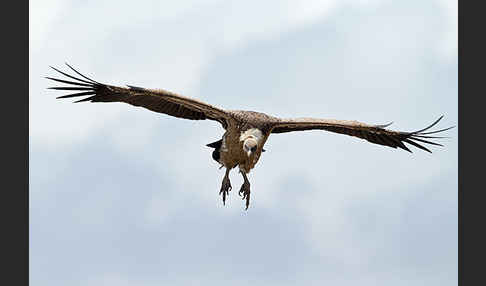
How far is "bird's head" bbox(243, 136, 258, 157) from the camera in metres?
18.4

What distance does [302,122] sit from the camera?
62.6ft

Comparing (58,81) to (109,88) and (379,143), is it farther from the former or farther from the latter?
(379,143)

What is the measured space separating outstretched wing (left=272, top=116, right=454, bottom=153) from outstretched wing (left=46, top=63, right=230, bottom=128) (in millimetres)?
1202

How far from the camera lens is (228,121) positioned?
61.2 feet

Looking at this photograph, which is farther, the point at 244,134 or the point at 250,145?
the point at 244,134

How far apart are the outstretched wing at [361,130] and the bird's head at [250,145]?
66 cm

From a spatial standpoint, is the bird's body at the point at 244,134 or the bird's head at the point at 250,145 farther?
the bird's body at the point at 244,134

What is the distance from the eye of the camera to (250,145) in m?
18.4

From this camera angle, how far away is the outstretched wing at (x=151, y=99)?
58.7 ft

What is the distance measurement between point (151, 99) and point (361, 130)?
13.1 ft

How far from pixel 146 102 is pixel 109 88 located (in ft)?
2.73

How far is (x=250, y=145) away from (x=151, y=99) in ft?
6.16

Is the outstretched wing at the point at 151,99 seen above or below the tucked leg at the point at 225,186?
above

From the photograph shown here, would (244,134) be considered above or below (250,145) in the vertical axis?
above
